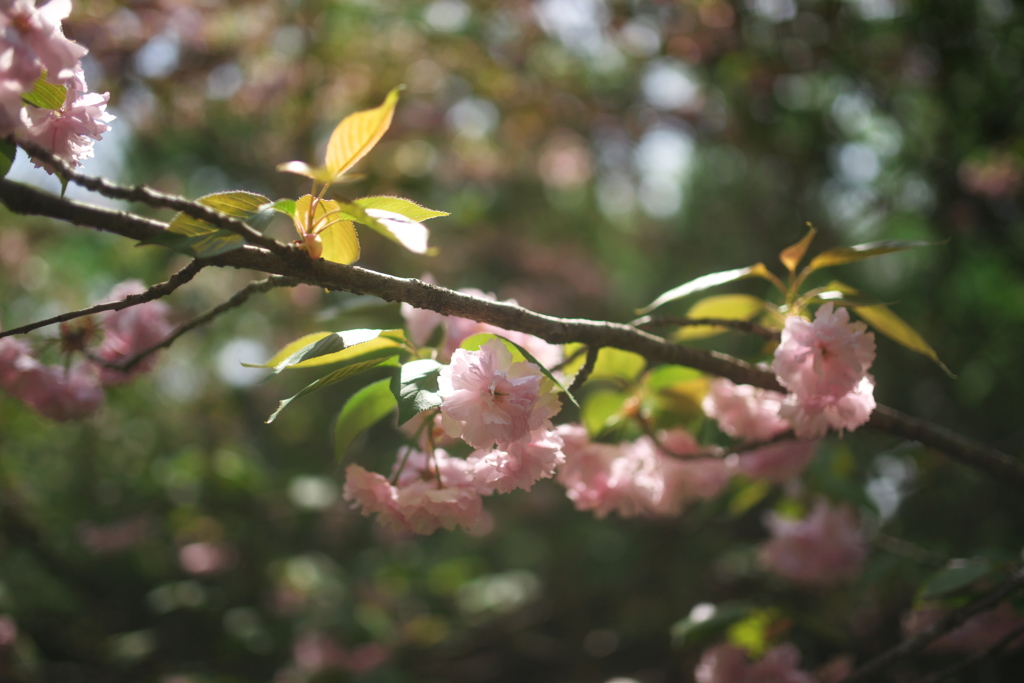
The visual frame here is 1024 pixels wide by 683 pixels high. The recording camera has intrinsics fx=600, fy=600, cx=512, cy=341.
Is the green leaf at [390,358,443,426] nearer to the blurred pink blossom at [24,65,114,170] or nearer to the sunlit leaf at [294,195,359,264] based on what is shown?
the sunlit leaf at [294,195,359,264]

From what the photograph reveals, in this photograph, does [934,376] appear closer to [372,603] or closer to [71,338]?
[372,603]

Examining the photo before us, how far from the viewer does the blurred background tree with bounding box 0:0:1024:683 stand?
2.15 meters

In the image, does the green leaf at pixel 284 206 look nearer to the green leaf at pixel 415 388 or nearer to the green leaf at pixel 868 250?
the green leaf at pixel 415 388

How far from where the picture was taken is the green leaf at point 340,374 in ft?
2.05

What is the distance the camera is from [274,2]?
9.84 feet

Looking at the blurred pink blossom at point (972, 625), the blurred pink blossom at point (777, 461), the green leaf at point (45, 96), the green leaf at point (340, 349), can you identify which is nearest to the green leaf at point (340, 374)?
the green leaf at point (340, 349)

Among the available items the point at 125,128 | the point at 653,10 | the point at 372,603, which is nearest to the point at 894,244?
the point at 372,603

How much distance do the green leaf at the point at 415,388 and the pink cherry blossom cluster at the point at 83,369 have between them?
592 millimetres

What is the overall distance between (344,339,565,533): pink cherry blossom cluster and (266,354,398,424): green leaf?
101mm

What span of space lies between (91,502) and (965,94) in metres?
4.53

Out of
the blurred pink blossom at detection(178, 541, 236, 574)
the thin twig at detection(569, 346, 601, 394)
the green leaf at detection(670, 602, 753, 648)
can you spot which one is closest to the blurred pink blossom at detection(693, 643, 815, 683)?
the green leaf at detection(670, 602, 753, 648)

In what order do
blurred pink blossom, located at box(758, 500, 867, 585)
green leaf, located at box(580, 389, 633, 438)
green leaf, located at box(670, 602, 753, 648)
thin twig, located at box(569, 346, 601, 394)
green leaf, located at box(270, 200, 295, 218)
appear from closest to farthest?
green leaf, located at box(270, 200, 295, 218)
thin twig, located at box(569, 346, 601, 394)
green leaf, located at box(580, 389, 633, 438)
green leaf, located at box(670, 602, 753, 648)
blurred pink blossom, located at box(758, 500, 867, 585)

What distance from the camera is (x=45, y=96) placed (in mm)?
646

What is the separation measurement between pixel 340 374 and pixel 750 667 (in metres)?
1.09
